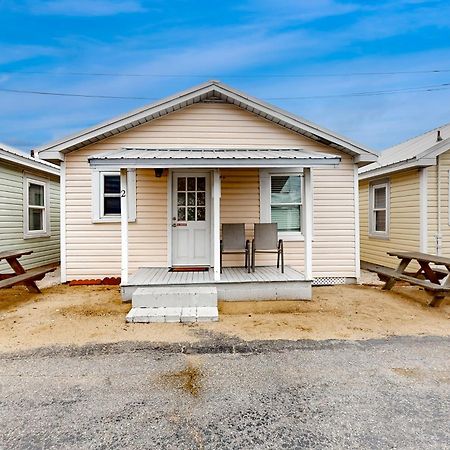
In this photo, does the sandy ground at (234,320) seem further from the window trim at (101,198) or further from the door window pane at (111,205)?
the door window pane at (111,205)

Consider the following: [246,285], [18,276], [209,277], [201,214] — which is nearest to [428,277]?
[246,285]

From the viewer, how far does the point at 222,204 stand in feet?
24.7

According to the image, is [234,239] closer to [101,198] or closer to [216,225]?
[216,225]

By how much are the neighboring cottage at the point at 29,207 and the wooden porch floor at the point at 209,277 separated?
3679 millimetres

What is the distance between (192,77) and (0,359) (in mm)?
36703

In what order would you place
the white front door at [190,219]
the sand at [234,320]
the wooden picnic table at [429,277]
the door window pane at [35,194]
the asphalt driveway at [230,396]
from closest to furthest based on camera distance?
1. the asphalt driveway at [230,396]
2. the sand at [234,320]
3. the wooden picnic table at [429,277]
4. the white front door at [190,219]
5. the door window pane at [35,194]

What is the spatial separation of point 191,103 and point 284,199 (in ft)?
9.44

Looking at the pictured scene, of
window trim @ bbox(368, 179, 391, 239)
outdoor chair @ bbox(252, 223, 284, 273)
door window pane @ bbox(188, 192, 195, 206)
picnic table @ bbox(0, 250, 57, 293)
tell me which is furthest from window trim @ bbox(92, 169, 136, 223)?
window trim @ bbox(368, 179, 391, 239)

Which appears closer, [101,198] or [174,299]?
[174,299]

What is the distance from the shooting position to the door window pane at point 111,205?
Result: 7.56 metres

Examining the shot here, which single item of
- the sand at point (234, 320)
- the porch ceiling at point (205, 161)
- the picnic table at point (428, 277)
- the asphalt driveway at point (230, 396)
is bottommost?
the asphalt driveway at point (230, 396)

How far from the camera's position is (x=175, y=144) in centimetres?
756

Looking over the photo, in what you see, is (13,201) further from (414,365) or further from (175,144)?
(414,365)

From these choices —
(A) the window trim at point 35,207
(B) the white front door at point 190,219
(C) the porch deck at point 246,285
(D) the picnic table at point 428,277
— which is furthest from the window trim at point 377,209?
(A) the window trim at point 35,207
